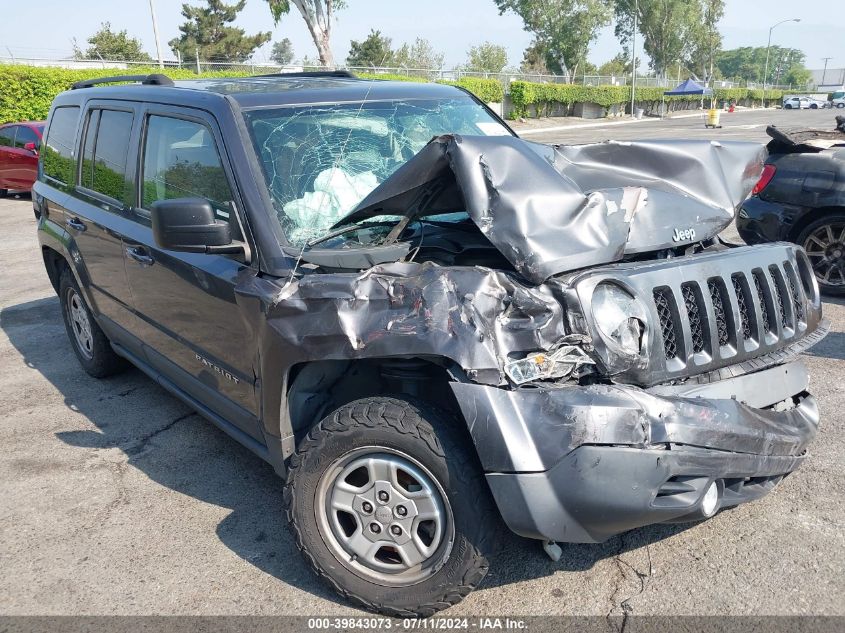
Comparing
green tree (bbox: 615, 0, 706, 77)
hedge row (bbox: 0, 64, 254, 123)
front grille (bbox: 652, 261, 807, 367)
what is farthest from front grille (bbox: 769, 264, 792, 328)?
green tree (bbox: 615, 0, 706, 77)

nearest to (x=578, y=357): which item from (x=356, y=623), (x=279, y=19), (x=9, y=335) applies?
(x=356, y=623)

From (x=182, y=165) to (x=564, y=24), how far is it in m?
65.9

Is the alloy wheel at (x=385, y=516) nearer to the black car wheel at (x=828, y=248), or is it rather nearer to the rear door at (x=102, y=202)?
the rear door at (x=102, y=202)

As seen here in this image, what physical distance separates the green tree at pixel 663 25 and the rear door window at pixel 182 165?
78.6m

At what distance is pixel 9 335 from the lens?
6777 millimetres

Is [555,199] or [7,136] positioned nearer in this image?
[555,199]

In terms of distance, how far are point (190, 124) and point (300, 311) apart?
4.64 ft

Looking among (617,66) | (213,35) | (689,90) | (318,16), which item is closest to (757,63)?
(617,66)

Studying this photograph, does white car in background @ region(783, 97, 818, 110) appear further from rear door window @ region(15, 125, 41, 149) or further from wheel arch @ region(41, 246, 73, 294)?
wheel arch @ region(41, 246, 73, 294)

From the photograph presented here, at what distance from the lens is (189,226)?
300 cm

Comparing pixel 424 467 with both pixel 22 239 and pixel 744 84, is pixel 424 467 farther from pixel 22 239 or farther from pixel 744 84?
pixel 744 84

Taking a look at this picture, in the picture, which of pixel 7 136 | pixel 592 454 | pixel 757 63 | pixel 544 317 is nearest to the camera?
pixel 592 454

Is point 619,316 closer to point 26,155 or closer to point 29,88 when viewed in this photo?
point 26,155

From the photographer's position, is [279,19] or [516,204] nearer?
[516,204]
